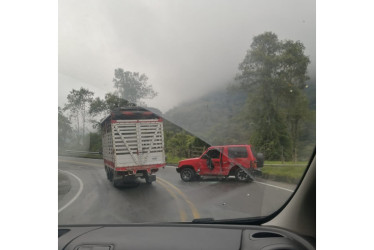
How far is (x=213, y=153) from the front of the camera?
3232mm

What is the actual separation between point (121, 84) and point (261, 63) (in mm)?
1346

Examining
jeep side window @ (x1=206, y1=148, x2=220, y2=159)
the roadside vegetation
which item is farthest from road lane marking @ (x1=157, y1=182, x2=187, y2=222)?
jeep side window @ (x1=206, y1=148, x2=220, y2=159)

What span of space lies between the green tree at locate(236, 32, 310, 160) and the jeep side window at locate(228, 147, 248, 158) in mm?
136

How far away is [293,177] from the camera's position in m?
3.20

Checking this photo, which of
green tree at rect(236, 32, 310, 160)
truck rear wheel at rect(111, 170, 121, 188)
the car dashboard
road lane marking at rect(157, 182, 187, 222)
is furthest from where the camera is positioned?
road lane marking at rect(157, 182, 187, 222)

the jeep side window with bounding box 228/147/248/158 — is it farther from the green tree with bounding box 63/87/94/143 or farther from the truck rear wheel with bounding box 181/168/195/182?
the green tree with bounding box 63/87/94/143

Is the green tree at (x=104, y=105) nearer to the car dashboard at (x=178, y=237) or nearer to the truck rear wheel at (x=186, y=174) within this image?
the truck rear wheel at (x=186, y=174)

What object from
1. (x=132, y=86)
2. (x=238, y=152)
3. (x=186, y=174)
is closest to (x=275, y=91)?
(x=238, y=152)

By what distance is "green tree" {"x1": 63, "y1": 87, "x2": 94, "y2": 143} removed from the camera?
9.56 feet

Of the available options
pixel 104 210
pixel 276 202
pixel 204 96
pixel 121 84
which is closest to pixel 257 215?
pixel 276 202

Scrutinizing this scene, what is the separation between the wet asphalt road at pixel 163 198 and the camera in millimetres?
3160

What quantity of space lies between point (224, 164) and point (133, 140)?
0.98 m

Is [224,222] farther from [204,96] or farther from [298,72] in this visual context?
[298,72]

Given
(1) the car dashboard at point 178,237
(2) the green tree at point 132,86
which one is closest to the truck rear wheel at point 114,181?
(1) the car dashboard at point 178,237
